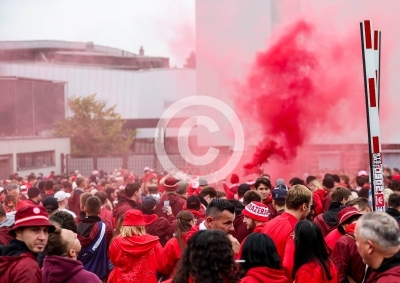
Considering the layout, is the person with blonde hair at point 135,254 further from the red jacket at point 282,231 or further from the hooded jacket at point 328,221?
the hooded jacket at point 328,221

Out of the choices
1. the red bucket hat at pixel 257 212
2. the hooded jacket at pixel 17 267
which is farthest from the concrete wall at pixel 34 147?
the hooded jacket at pixel 17 267

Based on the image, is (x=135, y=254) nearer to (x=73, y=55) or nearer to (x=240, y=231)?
(x=240, y=231)

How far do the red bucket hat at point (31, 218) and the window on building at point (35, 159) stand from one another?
34.0 m

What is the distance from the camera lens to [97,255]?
332 inches

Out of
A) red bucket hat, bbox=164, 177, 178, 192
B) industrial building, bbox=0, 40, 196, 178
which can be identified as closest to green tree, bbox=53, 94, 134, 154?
industrial building, bbox=0, 40, 196, 178

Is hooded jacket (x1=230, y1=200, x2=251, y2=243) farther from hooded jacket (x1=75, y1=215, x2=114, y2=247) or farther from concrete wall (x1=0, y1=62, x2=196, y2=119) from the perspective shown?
concrete wall (x1=0, y1=62, x2=196, y2=119)

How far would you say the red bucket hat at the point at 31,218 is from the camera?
207 inches

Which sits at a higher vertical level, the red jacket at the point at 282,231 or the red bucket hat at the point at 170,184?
the red bucket hat at the point at 170,184

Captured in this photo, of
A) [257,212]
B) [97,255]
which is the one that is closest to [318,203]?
[257,212]

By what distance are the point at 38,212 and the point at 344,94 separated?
20.8m

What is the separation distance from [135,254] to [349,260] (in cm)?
221

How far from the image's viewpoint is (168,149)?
135 feet

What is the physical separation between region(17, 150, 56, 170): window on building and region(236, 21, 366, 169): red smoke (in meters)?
18.0

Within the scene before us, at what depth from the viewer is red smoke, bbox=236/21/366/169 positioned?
2264 centimetres
